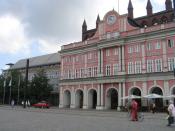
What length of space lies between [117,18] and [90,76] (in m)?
13.8

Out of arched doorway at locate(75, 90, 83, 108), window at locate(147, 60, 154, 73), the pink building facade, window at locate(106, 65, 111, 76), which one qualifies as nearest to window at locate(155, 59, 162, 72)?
the pink building facade

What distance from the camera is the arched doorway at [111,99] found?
189 ft

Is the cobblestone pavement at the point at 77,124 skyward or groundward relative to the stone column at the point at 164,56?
groundward

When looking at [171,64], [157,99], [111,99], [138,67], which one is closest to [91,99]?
[111,99]

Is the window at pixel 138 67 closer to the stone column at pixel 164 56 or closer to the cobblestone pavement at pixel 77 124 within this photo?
the stone column at pixel 164 56

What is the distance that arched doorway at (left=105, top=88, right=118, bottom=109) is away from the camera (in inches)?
2266

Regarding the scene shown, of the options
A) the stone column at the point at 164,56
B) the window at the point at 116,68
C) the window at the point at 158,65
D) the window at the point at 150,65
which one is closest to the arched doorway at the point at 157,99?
the window at the point at 150,65

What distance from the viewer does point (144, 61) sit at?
52188 millimetres

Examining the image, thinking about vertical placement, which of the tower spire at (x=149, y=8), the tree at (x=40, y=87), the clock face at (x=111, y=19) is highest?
the tower spire at (x=149, y=8)

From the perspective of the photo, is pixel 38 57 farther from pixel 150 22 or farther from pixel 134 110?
pixel 134 110

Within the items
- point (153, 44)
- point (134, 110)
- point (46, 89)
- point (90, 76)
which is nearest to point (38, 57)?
point (46, 89)

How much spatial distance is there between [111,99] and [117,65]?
327 inches

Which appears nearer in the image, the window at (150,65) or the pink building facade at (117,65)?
the pink building facade at (117,65)

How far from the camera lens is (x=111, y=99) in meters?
60.0
